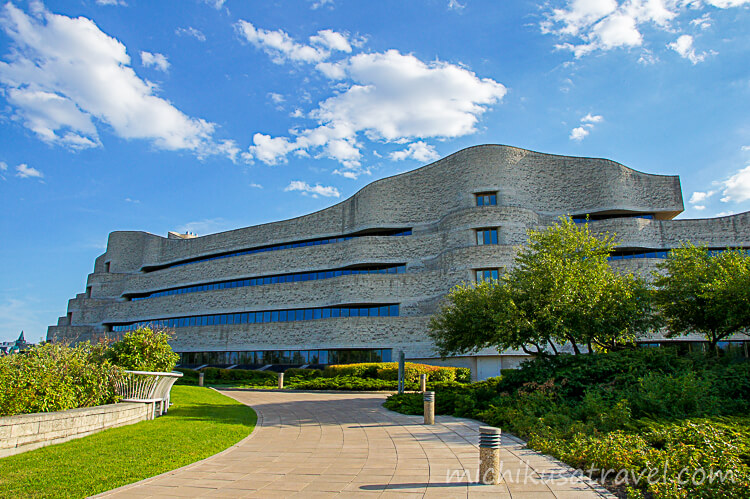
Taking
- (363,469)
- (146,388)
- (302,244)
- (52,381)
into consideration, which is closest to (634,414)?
(363,469)

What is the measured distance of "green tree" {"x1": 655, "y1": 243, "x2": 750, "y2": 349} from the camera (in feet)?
59.0

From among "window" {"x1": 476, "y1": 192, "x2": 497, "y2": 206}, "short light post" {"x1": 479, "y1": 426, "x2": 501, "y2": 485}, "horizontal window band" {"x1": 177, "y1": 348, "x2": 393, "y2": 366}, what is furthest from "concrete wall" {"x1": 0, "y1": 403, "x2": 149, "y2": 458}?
"window" {"x1": 476, "y1": 192, "x2": 497, "y2": 206}

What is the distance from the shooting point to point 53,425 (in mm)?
9453

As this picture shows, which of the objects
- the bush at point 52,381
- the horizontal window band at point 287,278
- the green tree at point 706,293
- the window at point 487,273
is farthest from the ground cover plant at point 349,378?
the bush at point 52,381

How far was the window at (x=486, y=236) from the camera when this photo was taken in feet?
119

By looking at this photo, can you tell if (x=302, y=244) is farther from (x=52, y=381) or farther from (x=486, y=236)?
(x=52, y=381)

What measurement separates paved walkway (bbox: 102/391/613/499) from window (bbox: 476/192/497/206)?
1094 inches

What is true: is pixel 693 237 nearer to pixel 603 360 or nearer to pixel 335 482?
pixel 603 360

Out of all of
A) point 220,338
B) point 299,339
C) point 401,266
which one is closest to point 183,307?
point 220,338

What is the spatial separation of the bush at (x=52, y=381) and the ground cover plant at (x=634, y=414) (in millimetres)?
9019

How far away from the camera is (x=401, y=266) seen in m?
40.3

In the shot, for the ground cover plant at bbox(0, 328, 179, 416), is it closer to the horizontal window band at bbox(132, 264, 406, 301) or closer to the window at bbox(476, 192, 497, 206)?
the horizontal window band at bbox(132, 264, 406, 301)

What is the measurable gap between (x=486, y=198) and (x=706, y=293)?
21.2 metres

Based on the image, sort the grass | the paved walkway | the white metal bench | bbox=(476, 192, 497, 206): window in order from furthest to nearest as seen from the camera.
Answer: bbox=(476, 192, 497, 206): window, the white metal bench, the grass, the paved walkway
